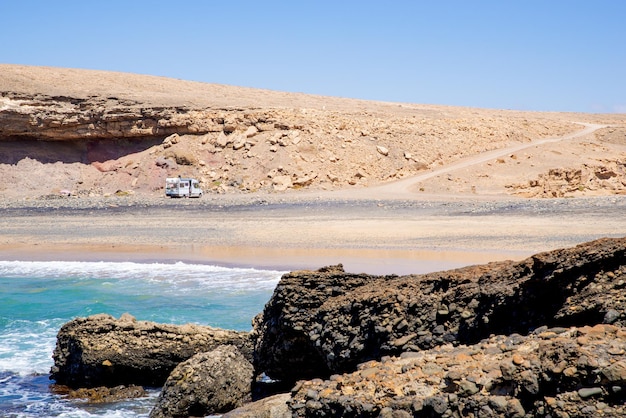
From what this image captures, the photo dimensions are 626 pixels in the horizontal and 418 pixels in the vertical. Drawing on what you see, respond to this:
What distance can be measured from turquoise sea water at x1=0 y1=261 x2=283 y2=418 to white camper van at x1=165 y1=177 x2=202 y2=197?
632 inches

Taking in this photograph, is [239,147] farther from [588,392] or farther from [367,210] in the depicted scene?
[588,392]

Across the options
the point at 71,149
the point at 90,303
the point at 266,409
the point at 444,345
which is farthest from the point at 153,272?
the point at 71,149

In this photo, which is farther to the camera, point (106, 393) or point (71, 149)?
point (71, 149)

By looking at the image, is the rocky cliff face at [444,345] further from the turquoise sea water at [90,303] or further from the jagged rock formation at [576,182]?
the jagged rock formation at [576,182]

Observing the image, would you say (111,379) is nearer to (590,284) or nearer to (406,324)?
(406,324)

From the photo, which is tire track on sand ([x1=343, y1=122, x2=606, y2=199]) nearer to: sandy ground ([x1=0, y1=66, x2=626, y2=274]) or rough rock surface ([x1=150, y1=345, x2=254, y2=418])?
sandy ground ([x1=0, y1=66, x2=626, y2=274])

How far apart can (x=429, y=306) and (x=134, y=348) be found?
4737 millimetres

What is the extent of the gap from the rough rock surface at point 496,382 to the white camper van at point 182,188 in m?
30.7

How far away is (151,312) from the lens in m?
13.2

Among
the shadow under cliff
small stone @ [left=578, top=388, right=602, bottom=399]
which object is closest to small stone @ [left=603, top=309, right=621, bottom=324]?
small stone @ [left=578, top=388, right=602, bottom=399]

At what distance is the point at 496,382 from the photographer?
393cm

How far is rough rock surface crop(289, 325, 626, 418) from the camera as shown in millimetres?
3561

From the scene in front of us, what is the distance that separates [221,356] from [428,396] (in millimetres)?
3900

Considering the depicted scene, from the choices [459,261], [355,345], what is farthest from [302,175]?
[355,345]
